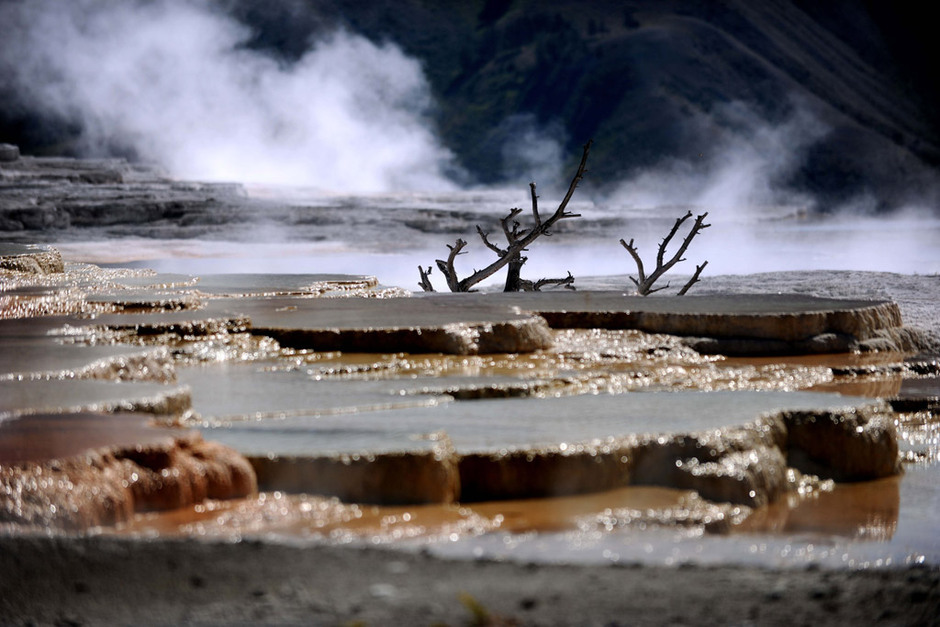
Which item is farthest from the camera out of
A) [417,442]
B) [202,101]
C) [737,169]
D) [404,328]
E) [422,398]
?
[737,169]

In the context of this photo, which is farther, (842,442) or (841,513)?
(842,442)

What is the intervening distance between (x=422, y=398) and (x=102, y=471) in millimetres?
1147

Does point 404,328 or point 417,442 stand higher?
point 404,328

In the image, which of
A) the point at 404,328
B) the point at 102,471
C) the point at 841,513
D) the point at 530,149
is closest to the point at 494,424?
the point at 841,513

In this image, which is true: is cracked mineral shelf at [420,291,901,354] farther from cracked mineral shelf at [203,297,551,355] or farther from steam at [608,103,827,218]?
steam at [608,103,827,218]

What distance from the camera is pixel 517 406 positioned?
346cm

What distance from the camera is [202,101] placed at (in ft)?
108

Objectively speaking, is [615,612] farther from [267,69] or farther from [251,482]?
[267,69]

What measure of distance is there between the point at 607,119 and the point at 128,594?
104 ft

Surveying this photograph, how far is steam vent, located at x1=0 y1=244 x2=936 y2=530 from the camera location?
274 cm

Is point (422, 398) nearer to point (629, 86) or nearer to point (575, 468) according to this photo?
point (575, 468)

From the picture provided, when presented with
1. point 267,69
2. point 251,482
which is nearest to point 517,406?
point 251,482

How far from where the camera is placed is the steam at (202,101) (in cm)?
3069

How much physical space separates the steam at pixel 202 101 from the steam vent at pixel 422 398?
916 inches
